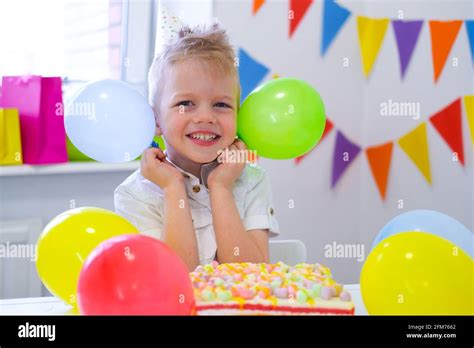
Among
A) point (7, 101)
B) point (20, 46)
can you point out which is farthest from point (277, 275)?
point (20, 46)

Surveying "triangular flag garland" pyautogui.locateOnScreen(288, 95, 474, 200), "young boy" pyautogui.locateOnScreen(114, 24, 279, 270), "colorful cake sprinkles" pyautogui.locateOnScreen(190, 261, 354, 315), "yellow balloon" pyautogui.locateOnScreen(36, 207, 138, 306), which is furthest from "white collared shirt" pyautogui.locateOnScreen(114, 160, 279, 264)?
"triangular flag garland" pyautogui.locateOnScreen(288, 95, 474, 200)

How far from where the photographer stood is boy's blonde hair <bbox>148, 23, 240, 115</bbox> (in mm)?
1380

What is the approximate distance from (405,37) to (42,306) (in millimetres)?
1765

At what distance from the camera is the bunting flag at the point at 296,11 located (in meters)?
2.42

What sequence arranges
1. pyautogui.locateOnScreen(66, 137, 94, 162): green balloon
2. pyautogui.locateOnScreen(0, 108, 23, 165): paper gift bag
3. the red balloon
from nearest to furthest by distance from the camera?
the red balloon
pyautogui.locateOnScreen(0, 108, 23, 165): paper gift bag
pyautogui.locateOnScreen(66, 137, 94, 162): green balloon

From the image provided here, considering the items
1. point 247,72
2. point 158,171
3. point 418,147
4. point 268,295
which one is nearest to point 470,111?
point 418,147

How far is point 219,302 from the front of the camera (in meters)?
0.89

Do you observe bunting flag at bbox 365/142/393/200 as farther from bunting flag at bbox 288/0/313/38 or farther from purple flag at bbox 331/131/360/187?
bunting flag at bbox 288/0/313/38

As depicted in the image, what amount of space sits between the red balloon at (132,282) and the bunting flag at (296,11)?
5.59 ft

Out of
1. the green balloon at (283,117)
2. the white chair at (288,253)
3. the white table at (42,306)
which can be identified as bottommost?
the white table at (42,306)

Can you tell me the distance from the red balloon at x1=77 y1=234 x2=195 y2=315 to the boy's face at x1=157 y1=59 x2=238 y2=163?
1.64 ft

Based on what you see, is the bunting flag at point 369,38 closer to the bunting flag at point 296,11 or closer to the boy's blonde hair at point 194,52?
the bunting flag at point 296,11

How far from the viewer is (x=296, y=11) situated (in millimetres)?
2430

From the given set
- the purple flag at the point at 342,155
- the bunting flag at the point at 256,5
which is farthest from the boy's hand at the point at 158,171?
the purple flag at the point at 342,155
